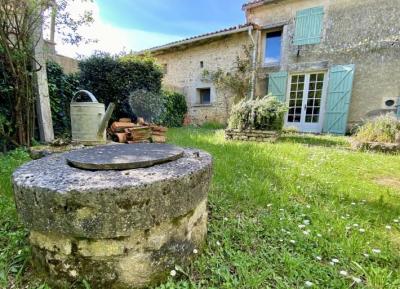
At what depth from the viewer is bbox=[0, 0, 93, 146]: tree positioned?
2502 mm

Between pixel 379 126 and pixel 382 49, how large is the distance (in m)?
3.32

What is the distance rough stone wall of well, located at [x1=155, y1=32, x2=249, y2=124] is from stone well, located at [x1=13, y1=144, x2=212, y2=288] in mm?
7649

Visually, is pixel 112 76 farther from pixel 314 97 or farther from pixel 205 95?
pixel 314 97

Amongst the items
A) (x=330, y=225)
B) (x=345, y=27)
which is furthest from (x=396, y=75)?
(x=330, y=225)

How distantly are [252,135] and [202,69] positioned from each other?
16.6 feet

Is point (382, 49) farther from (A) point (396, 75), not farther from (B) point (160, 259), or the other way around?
(B) point (160, 259)

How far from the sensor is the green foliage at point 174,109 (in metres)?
7.53

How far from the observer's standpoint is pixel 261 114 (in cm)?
480

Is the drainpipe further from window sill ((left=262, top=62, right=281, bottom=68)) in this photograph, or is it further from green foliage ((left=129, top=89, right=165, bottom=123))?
green foliage ((left=129, top=89, right=165, bottom=123))

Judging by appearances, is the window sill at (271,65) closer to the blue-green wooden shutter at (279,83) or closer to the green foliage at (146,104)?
the blue-green wooden shutter at (279,83)

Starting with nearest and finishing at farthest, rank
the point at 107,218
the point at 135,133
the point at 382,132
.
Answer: the point at 107,218 < the point at 135,133 < the point at 382,132

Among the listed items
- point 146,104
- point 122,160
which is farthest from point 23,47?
point 122,160

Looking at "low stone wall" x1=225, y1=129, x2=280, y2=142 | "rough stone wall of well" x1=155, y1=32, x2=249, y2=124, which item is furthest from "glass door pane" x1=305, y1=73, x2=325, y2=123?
"low stone wall" x1=225, y1=129, x2=280, y2=142

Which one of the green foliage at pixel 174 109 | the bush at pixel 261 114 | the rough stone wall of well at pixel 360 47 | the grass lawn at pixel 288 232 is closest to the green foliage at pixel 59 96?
the grass lawn at pixel 288 232
